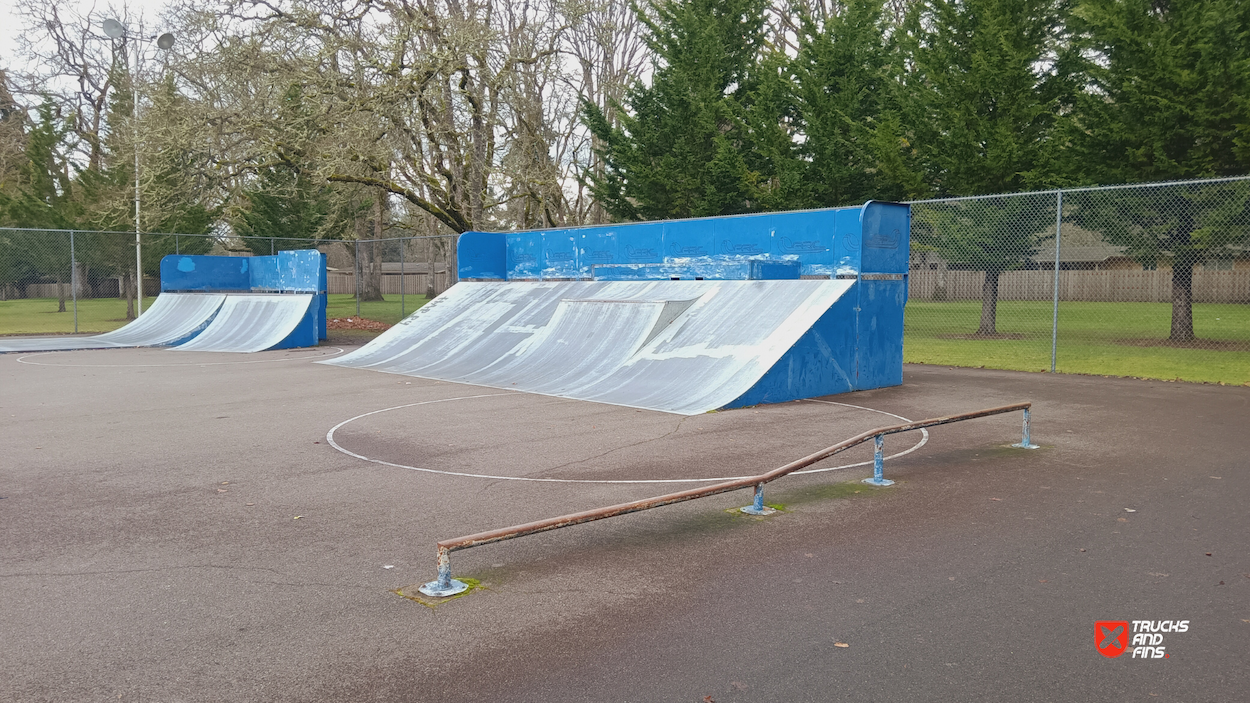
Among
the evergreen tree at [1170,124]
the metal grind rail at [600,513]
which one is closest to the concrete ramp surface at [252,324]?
the metal grind rail at [600,513]

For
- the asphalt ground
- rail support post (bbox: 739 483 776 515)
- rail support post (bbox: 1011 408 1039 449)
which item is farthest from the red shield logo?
rail support post (bbox: 1011 408 1039 449)

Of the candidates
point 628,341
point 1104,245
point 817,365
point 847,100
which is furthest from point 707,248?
point 1104,245

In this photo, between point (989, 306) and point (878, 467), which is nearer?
point (878, 467)

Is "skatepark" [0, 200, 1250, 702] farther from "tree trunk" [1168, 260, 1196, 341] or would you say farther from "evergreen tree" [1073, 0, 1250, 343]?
"tree trunk" [1168, 260, 1196, 341]

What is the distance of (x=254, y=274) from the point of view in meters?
24.6

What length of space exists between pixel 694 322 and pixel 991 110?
11428mm

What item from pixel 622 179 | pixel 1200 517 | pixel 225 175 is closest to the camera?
pixel 1200 517

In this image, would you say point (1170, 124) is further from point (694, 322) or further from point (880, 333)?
point (694, 322)

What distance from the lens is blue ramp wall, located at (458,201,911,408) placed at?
1123 cm

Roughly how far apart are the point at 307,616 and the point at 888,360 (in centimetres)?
1009

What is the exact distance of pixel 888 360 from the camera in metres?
12.5

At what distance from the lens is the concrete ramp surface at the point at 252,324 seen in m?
18.9

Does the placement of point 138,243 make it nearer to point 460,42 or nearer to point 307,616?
point 460,42

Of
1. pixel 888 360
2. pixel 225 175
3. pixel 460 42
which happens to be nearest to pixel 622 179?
pixel 460 42
